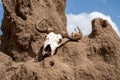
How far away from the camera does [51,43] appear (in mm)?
14070

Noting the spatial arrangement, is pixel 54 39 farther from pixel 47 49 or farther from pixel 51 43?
pixel 47 49

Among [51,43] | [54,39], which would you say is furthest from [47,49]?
[54,39]

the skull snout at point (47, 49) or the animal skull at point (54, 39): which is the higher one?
the animal skull at point (54, 39)

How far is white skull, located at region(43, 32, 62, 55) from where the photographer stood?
→ 1385 centimetres

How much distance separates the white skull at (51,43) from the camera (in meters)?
13.8

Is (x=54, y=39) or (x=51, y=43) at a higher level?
(x=54, y=39)

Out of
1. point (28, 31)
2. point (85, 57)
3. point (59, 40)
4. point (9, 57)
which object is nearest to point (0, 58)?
point (9, 57)

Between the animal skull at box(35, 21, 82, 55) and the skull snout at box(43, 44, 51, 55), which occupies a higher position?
the animal skull at box(35, 21, 82, 55)

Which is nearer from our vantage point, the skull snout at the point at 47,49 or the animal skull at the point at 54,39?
the skull snout at the point at 47,49

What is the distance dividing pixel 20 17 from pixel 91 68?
5.76 metres

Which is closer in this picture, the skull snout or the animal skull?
the skull snout

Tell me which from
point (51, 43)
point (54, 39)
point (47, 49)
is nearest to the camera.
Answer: point (47, 49)

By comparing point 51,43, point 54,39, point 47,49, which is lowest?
point 47,49

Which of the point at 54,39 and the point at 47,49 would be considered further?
the point at 54,39
